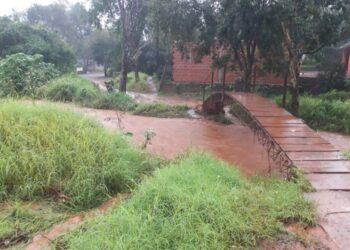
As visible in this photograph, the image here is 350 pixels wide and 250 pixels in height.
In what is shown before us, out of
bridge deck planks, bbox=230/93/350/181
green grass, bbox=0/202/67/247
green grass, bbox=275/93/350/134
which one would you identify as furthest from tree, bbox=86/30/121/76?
green grass, bbox=0/202/67/247

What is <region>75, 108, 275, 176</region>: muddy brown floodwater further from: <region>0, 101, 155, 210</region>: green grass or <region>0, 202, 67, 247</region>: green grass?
<region>0, 202, 67, 247</region>: green grass

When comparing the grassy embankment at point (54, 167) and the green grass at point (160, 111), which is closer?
the grassy embankment at point (54, 167)

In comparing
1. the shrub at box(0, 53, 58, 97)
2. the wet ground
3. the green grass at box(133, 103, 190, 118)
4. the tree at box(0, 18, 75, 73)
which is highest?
the tree at box(0, 18, 75, 73)

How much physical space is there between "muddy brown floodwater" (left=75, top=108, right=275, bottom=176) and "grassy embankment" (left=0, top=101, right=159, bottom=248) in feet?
3.87

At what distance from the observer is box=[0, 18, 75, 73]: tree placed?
16.1 meters

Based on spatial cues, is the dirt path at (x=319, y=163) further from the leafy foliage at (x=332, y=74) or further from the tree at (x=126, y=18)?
the leafy foliage at (x=332, y=74)

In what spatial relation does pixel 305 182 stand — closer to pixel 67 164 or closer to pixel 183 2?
pixel 67 164

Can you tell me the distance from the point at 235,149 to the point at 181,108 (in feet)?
17.0

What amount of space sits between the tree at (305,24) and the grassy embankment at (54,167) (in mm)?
6007

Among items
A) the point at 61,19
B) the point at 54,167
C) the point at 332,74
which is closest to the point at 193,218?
the point at 54,167

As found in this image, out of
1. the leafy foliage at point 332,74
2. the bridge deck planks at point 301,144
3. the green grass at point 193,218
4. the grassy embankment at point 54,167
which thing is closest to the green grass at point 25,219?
the grassy embankment at point 54,167

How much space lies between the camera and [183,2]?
12141 mm

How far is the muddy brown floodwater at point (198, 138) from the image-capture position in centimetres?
730

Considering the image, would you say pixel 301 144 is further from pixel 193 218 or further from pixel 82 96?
pixel 82 96
